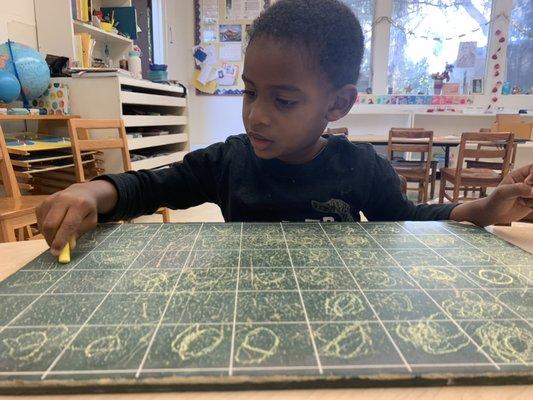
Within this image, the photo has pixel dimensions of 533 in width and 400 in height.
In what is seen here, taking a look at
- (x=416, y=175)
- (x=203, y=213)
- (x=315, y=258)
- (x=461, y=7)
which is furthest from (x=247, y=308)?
(x=461, y=7)

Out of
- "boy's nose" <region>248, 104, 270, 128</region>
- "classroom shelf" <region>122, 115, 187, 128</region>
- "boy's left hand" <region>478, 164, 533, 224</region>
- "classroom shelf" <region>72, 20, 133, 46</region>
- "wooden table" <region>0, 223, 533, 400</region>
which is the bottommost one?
"wooden table" <region>0, 223, 533, 400</region>

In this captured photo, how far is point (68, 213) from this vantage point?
625mm

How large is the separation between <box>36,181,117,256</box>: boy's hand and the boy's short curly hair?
43 cm

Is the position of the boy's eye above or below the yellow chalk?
above

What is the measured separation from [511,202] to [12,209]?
1548mm

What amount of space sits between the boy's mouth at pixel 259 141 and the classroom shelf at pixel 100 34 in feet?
6.87

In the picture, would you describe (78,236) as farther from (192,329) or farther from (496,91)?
(496,91)

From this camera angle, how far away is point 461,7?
15.1ft

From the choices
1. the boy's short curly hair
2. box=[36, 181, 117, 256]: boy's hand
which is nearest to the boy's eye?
the boy's short curly hair

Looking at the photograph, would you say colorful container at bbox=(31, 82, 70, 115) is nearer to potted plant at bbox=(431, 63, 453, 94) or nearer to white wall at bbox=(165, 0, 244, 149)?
white wall at bbox=(165, 0, 244, 149)

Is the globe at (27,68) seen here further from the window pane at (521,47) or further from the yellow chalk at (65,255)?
the window pane at (521,47)

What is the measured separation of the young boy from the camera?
757 millimetres

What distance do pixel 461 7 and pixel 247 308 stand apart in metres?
5.26

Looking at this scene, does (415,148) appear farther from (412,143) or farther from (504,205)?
(504,205)
